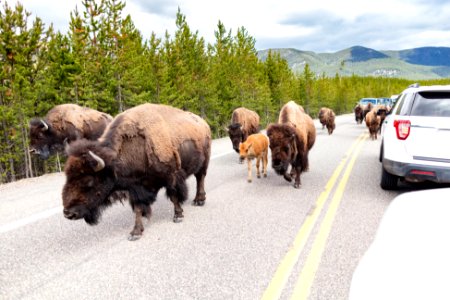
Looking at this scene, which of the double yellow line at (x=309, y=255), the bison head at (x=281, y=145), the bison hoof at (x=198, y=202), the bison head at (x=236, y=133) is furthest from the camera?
the bison head at (x=236, y=133)

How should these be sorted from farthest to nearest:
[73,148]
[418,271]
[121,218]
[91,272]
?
1. [121,218]
2. [73,148]
3. [91,272]
4. [418,271]

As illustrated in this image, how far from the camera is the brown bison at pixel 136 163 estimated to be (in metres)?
3.76

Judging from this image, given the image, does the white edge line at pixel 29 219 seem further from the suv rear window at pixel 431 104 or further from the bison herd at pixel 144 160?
the suv rear window at pixel 431 104

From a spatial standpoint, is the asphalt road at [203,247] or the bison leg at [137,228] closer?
the asphalt road at [203,247]

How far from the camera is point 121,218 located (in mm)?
4973

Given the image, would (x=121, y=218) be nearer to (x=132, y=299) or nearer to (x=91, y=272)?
(x=91, y=272)

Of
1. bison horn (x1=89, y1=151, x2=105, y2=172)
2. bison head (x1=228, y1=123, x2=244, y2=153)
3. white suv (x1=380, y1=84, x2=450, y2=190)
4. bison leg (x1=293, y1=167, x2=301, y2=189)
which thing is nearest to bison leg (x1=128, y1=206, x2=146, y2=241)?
bison horn (x1=89, y1=151, x2=105, y2=172)

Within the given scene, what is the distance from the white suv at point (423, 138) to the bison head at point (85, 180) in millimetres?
4904

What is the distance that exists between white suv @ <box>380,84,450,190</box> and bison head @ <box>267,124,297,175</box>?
1.92 m

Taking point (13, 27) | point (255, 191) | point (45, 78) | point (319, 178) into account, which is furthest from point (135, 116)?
point (13, 27)

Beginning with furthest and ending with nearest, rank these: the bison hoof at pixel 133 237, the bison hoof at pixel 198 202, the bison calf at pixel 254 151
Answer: the bison calf at pixel 254 151 < the bison hoof at pixel 198 202 < the bison hoof at pixel 133 237

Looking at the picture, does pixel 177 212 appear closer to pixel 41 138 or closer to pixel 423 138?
pixel 423 138

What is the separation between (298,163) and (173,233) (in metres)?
3.75

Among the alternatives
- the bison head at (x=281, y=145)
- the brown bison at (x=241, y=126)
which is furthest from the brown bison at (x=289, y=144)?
the brown bison at (x=241, y=126)
